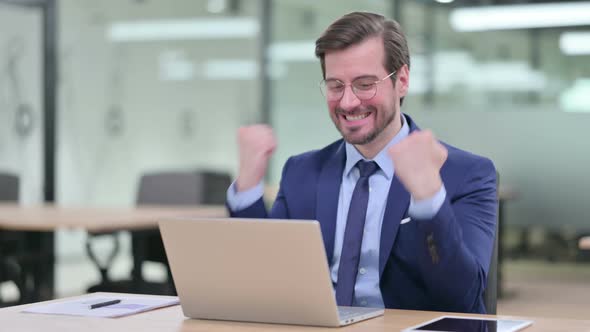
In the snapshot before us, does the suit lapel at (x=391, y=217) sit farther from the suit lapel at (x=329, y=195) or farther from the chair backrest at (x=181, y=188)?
the chair backrest at (x=181, y=188)

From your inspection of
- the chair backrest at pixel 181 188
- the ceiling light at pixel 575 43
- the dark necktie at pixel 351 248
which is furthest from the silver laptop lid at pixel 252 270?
the ceiling light at pixel 575 43

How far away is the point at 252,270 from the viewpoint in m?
1.91

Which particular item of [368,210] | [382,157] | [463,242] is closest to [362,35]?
[382,157]

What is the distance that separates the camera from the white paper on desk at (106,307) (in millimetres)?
2139

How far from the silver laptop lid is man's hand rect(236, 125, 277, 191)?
430 millimetres

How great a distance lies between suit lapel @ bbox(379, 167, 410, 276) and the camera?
7.59ft

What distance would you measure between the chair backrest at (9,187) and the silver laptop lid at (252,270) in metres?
4.39

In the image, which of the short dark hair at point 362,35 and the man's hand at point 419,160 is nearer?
the man's hand at point 419,160

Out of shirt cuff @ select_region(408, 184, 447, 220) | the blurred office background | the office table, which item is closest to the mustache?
shirt cuff @ select_region(408, 184, 447, 220)

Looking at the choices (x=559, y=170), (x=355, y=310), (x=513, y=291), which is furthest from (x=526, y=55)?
(x=355, y=310)

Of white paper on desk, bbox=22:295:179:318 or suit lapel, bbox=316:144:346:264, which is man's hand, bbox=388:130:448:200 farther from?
white paper on desk, bbox=22:295:179:318

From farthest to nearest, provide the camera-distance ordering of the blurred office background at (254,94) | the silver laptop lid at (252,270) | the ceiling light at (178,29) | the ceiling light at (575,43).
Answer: the ceiling light at (178,29) < the blurred office background at (254,94) < the ceiling light at (575,43) < the silver laptop lid at (252,270)

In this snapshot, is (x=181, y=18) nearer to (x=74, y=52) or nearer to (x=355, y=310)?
(x=74, y=52)

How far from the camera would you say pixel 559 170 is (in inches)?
291
